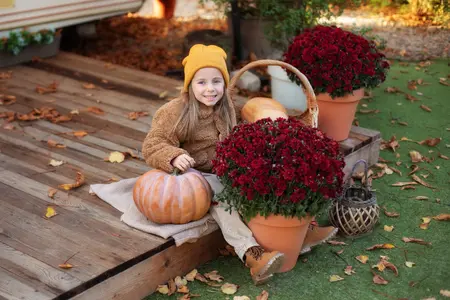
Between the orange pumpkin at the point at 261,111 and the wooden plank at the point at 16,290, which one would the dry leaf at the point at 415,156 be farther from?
the wooden plank at the point at 16,290

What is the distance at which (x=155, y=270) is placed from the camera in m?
3.81

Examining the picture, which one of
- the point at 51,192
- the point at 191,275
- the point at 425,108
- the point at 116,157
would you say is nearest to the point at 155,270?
the point at 191,275

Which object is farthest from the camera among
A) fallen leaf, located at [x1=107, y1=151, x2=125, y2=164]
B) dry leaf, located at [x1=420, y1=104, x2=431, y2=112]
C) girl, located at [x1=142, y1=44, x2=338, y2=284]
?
dry leaf, located at [x1=420, y1=104, x2=431, y2=112]

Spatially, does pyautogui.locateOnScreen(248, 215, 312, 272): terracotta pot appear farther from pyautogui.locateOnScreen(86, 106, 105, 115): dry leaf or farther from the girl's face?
pyautogui.locateOnScreen(86, 106, 105, 115): dry leaf

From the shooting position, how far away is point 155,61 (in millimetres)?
7867

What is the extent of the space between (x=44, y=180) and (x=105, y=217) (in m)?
0.69

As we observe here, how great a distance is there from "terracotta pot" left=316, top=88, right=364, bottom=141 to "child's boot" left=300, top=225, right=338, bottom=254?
1171mm

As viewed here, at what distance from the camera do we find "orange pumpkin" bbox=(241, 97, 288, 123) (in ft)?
15.3

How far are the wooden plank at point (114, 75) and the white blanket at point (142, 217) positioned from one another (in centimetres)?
209

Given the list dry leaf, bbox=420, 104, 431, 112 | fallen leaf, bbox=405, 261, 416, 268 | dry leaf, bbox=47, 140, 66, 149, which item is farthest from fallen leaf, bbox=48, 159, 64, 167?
dry leaf, bbox=420, 104, 431, 112

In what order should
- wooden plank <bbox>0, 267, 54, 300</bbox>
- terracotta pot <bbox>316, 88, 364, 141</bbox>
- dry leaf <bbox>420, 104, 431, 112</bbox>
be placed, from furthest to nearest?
dry leaf <bbox>420, 104, 431, 112</bbox> → terracotta pot <bbox>316, 88, 364, 141</bbox> → wooden plank <bbox>0, 267, 54, 300</bbox>

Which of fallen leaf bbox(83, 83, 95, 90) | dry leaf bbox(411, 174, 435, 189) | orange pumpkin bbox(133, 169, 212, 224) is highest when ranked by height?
orange pumpkin bbox(133, 169, 212, 224)

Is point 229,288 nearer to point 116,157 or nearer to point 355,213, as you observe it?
point 355,213

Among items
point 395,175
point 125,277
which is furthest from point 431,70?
point 125,277
